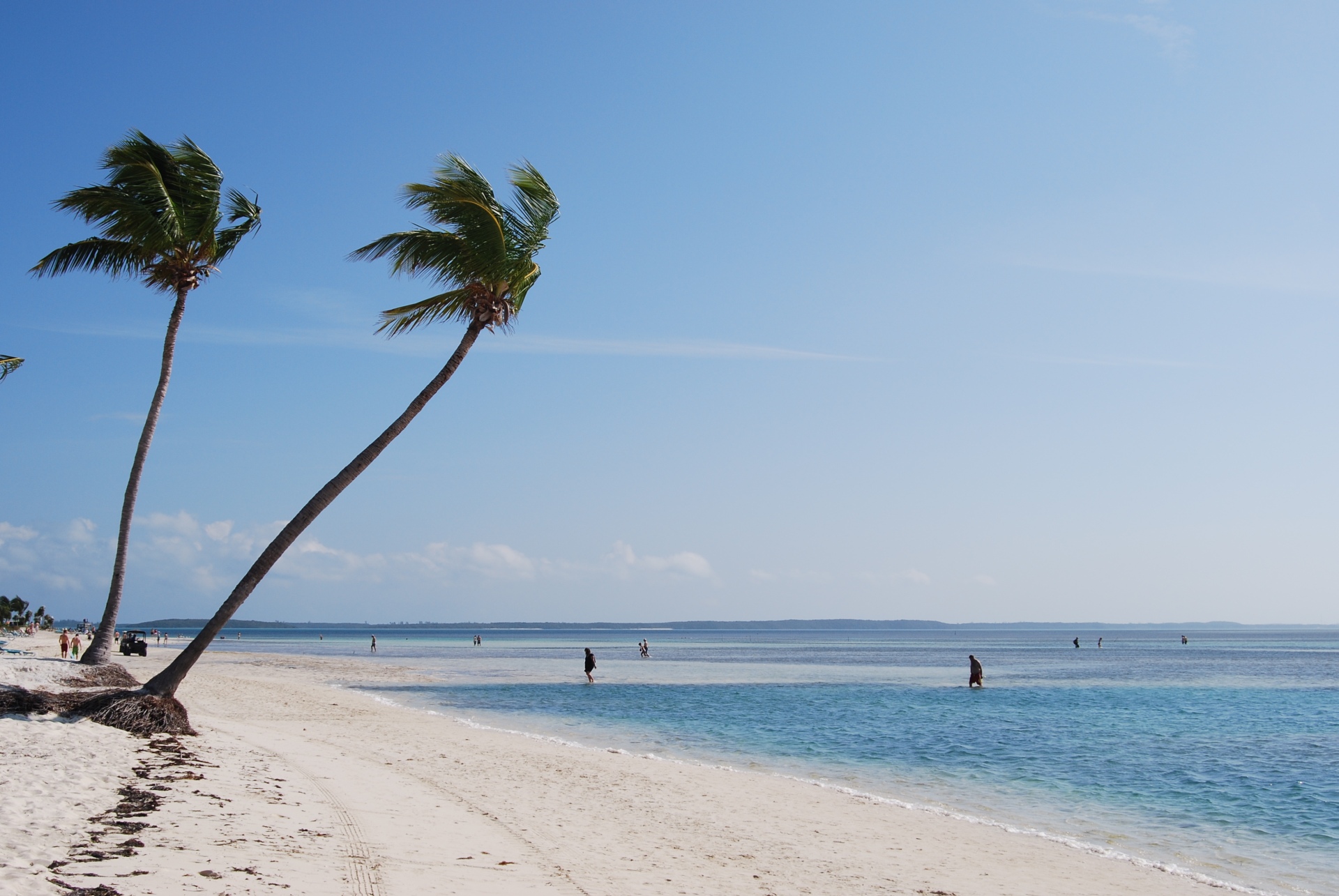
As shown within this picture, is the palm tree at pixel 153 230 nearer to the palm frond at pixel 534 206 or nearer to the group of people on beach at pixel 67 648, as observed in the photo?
the palm frond at pixel 534 206

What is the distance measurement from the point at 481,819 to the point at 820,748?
11.4 metres

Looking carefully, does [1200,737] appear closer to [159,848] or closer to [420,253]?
[420,253]

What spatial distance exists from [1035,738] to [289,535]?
709 inches

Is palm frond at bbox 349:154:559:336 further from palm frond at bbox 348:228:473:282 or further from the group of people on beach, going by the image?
the group of people on beach

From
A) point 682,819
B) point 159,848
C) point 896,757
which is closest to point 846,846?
point 682,819

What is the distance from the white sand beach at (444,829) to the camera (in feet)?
23.5

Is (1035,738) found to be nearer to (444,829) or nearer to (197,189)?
(444,829)

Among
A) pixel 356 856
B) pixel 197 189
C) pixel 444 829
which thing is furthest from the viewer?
pixel 197 189

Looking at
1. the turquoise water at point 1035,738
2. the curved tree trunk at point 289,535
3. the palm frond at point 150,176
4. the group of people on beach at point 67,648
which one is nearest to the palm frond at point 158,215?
the palm frond at point 150,176

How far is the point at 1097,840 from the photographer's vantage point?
12.1m

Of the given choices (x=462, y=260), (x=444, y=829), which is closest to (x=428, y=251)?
(x=462, y=260)

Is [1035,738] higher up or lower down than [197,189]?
lower down

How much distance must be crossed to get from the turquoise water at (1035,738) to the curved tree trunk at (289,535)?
29.1ft

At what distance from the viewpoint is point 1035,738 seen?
73.0 feet
